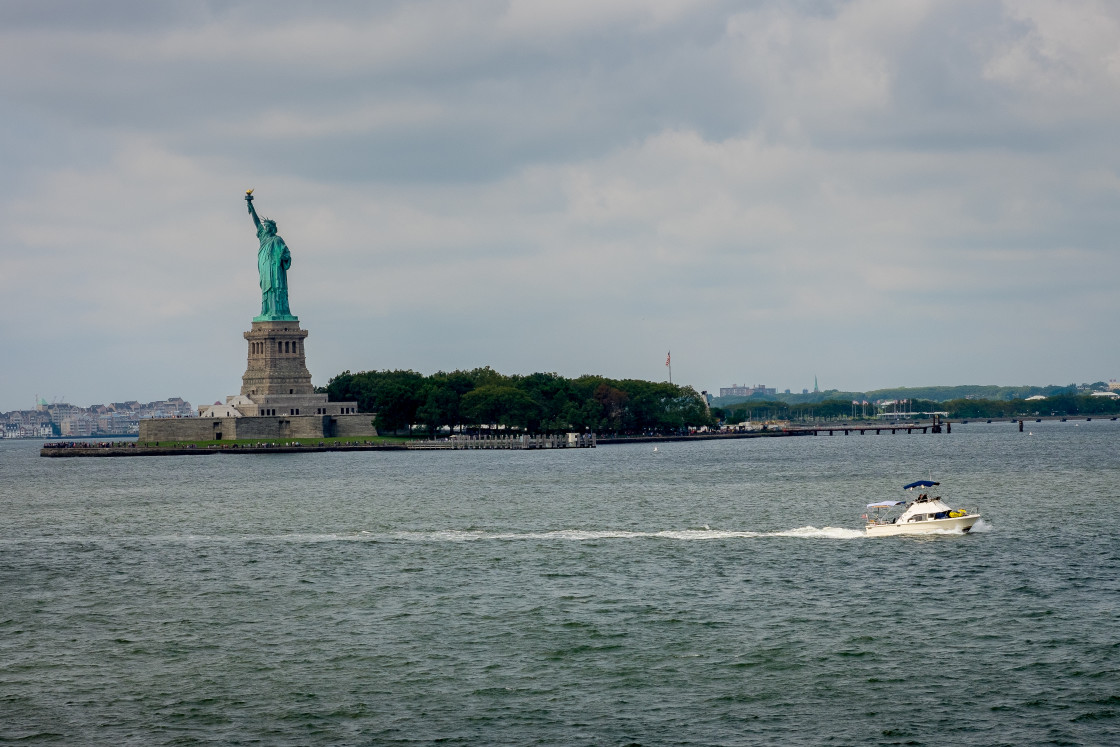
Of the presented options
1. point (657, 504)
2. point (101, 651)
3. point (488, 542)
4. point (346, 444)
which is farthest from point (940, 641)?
point (346, 444)

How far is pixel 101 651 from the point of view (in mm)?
40625

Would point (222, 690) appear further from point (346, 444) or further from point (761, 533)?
point (346, 444)

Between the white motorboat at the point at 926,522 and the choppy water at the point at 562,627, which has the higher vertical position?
the white motorboat at the point at 926,522

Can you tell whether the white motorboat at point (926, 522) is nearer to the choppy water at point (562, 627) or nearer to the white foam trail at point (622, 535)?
the choppy water at point (562, 627)

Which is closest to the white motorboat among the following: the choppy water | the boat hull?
the boat hull

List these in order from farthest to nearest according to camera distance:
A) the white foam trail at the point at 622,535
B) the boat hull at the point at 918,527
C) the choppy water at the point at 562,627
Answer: the white foam trail at the point at 622,535, the boat hull at the point at 918,527, the choppy water at the point at 562,627

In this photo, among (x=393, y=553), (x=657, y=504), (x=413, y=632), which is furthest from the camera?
(x=657, y=504)

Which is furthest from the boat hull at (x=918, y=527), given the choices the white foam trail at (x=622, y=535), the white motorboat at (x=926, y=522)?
the white foam trail at (x=622, y=535)

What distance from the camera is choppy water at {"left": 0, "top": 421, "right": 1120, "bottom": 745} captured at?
105 feet

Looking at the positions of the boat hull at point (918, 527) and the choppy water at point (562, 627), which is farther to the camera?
the boat hull at point (918, 527)

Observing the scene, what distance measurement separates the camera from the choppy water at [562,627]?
3212 centimetres

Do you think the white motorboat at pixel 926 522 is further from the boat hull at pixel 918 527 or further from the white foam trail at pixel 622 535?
the white foam trail at pixel 622 535

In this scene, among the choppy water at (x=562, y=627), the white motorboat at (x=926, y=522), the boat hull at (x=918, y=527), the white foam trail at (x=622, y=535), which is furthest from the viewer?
the white foam trail at (x=622, y=535)

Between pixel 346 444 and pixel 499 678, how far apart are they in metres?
160
